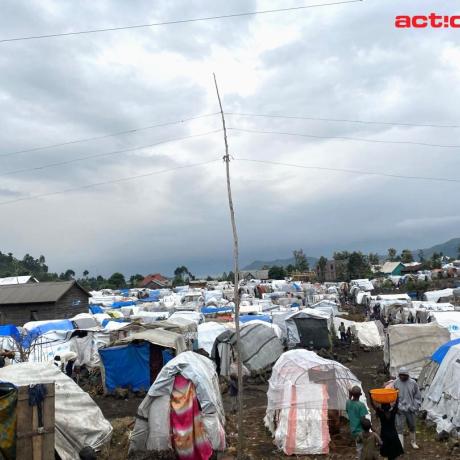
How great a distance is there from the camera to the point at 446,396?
1163 cm

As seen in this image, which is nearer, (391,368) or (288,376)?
(288,376)

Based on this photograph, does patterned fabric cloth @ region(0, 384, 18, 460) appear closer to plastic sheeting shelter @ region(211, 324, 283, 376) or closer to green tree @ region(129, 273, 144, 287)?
plastic sheeting shelter @ region(211, 324, 283, 376)

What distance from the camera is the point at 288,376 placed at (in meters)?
11.5

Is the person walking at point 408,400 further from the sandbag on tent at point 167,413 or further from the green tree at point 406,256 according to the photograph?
the green tree at point 406,256

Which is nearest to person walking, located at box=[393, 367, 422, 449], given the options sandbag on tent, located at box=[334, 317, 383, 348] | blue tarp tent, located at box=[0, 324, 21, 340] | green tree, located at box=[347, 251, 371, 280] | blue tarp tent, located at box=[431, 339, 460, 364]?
blue tarp tent, located at box=[431, 339, 460, 364]

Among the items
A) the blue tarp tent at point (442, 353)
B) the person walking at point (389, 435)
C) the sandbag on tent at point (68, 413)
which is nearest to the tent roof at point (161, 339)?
the sandbag on tent at point (68, 413)

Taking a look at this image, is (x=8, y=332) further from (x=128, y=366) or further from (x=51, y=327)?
(x=128, y=366)

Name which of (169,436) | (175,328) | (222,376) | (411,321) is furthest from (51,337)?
(411,321)

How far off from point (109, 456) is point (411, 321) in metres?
22.4

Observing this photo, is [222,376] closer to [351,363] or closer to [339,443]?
[351,363]

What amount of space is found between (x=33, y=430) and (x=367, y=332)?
22.0 meters

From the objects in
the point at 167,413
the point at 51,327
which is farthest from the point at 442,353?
the point at 51,327

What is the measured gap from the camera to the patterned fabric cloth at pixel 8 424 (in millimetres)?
7996

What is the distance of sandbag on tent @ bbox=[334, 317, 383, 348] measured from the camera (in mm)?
26688
